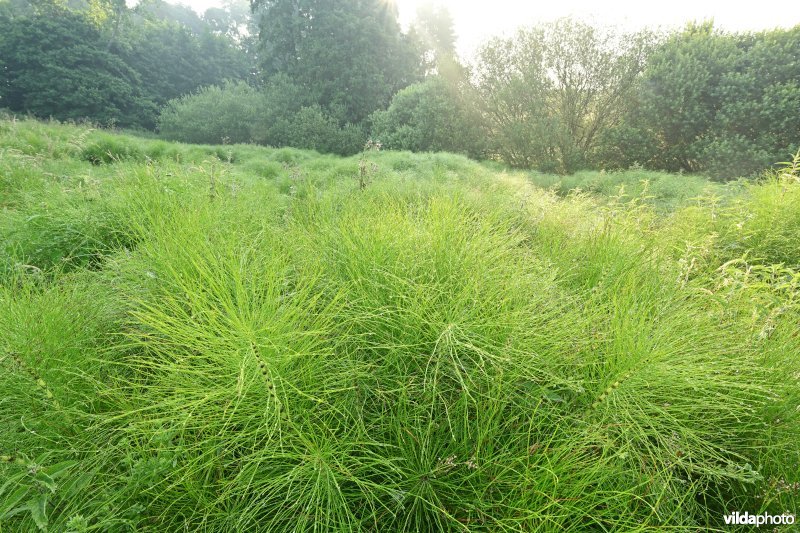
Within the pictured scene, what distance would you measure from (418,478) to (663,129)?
12.9m

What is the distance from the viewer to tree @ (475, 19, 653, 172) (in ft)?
37.0

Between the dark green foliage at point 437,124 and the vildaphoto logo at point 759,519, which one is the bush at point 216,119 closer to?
the dark green foliage at point 437,124

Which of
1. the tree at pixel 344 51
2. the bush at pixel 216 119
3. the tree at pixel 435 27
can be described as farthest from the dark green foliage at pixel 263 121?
the tree at pixel 435 27

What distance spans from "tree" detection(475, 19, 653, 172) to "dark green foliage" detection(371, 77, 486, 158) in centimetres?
104

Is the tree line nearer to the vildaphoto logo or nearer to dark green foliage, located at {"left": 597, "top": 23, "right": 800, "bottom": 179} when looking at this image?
dark green foliage, located at {"left": 597, "top": 23, "right": 800, "bottom": 179}

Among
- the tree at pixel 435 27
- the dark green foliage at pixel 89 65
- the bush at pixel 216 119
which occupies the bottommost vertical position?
the bush at pixel 216 119

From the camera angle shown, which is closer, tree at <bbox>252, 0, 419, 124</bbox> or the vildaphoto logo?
the vildaphoto logo

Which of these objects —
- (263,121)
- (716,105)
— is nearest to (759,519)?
(716,105)

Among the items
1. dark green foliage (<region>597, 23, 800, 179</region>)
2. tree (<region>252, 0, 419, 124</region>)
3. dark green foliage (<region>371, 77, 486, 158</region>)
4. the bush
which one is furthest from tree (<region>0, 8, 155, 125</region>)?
dark green foliage (<region>597, 23, 800, 179</region>)

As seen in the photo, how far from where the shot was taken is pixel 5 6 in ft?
67.1

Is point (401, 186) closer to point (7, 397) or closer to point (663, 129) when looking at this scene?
point (7, 397)

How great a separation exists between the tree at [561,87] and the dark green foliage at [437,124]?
3.40 ft

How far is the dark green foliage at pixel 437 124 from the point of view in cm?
1289

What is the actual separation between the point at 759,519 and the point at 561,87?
44.5 ft
